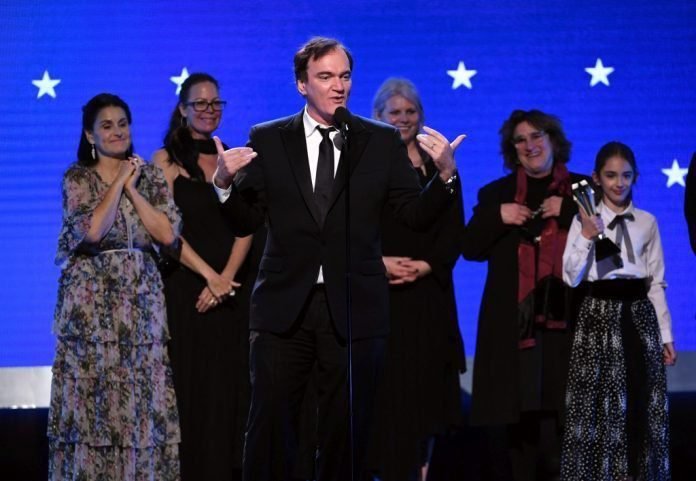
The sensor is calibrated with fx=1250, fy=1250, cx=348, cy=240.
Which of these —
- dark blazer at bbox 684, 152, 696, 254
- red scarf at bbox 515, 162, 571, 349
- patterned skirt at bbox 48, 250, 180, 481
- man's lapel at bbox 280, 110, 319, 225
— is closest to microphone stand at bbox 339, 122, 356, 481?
man's lapel at bbox 280, 110, 319, 225

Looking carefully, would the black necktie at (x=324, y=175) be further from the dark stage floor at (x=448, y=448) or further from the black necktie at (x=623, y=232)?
the dark stage floor at (x=448, y=448)

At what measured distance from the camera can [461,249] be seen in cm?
552

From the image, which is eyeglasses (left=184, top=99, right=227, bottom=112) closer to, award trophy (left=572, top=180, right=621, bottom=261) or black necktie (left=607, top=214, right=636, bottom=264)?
award trophy (left=572, top=180, right=621, bottom=261)

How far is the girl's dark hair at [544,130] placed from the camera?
5527mm

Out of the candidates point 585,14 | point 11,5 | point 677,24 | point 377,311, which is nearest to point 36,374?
point 11,5

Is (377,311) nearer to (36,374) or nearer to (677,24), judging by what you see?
(36,374)

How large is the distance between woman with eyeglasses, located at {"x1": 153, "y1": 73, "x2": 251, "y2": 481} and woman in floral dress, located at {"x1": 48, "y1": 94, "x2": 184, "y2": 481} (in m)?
0.24

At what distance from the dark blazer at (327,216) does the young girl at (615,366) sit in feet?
4.39

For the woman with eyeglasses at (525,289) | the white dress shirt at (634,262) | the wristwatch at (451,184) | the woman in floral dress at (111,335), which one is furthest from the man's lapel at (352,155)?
the woman with eyeglasses at (525,289)

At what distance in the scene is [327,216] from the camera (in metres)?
3.99

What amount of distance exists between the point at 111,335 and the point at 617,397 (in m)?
2.08

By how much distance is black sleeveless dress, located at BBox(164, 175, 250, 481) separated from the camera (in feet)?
17.5

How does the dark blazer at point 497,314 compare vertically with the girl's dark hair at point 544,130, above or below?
below

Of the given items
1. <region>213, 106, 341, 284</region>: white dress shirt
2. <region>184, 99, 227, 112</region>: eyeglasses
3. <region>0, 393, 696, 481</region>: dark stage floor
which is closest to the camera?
<region>213, 106, 341, 284</region>: white dress shirt
